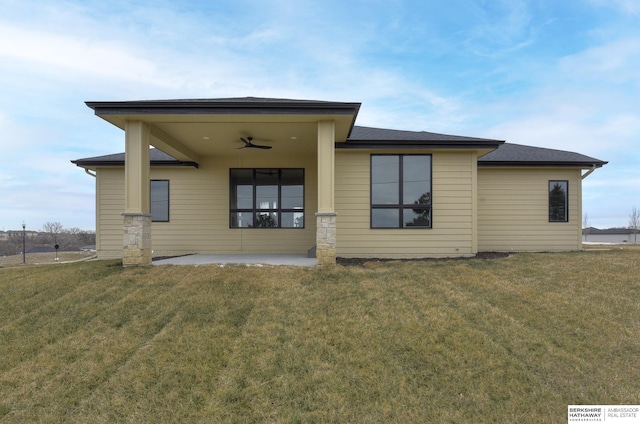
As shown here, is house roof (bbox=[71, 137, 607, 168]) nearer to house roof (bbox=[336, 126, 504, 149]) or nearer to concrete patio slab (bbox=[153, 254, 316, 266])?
house roof (bbox=[336, 126, 504, 149])

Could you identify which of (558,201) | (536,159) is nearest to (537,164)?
(536,159)

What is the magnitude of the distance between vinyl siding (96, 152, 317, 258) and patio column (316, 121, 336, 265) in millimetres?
3471

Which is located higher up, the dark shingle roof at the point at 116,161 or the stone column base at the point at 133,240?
the dark shingle roof at the point at 116,161

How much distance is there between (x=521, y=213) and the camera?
34.2 ft

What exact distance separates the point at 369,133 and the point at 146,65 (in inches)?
294

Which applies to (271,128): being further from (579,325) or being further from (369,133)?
(579,325)

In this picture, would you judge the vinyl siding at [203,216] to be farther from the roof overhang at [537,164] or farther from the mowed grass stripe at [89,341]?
the roof overhang at [537,164]

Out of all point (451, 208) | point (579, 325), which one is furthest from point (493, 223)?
point (579, 325)

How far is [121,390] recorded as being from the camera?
10.1 feet

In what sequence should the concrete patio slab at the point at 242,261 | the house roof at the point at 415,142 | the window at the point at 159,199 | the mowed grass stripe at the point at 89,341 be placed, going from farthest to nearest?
the window at the point at 159,199
the house roof at the point at 415,142
the concrete patio slab at the point at 242,261
the mowed grass stripe at the point at 89,341

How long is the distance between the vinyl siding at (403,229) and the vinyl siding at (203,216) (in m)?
1.86

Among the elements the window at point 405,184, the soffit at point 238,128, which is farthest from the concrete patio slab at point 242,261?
the soffit at point 238,128

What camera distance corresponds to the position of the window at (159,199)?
35.4ft

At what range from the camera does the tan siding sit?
10406mm
